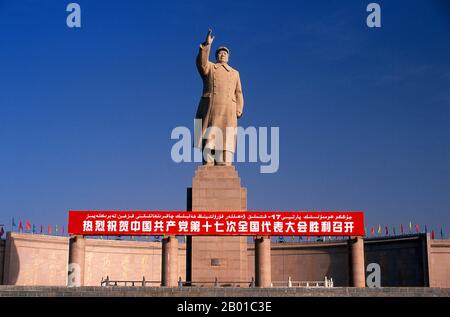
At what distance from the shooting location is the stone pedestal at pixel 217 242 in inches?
1128

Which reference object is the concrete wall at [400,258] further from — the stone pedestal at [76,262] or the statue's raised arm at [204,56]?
the stone pedestal at [76,262]

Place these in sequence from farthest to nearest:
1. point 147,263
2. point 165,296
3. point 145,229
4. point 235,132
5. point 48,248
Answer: point 147,263 → point 48,248 → point 235,132 → point 145,229 → point 165,296

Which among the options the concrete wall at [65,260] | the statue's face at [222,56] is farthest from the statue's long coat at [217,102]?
the concrete wall at [65,260]

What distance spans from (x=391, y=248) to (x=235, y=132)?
704 inches

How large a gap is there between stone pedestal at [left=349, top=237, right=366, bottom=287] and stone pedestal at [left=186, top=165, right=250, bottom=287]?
4.70 m

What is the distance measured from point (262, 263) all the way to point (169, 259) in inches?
165

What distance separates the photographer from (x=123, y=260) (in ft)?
149

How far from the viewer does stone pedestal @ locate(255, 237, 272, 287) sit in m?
27.8

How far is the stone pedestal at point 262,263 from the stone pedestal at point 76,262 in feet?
24.9

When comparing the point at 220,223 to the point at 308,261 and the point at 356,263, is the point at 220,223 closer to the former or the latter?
the point at 356,263

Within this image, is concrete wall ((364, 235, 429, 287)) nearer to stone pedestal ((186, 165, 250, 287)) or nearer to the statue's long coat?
stone pedestal ((186, 165, 250, 287))
